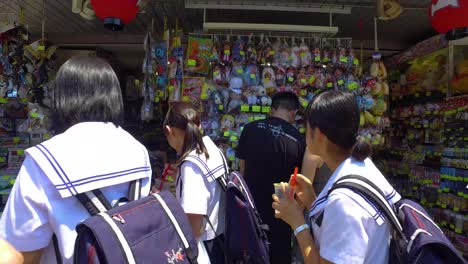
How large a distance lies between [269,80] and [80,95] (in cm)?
289

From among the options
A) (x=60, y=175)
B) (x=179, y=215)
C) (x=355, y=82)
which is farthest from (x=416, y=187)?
(x=60, y=175)

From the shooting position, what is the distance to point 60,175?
3.56 ft

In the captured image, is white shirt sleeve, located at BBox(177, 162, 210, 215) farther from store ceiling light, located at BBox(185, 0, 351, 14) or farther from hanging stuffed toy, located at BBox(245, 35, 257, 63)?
store ceiling light, located at BBox(185, 0, 351, 14)

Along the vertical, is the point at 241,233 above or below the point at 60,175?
below

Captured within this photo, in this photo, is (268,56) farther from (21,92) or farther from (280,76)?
(21,92)

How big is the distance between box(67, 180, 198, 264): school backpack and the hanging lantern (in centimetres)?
281

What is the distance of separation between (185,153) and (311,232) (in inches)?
35.3

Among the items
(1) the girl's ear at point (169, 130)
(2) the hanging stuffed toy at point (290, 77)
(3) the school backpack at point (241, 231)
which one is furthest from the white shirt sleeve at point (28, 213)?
(2) the hanging stuffed toy at point (290, 77)

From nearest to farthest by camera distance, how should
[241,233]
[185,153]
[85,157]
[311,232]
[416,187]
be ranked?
[85,157] → [311,232] → [241,233] → [185,153] → [416,187]

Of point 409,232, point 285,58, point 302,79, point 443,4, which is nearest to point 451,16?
point 443,4

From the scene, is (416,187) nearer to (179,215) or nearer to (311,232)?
(311,232)

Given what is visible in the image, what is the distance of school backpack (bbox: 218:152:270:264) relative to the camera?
202 centimetres

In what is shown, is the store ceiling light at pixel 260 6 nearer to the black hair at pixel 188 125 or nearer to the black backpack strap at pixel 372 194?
the black hair at pixel 188 125

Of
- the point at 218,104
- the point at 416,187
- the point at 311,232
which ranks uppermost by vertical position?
the point at 218,104
